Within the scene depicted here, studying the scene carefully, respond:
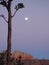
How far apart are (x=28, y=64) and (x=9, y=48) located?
386 inches

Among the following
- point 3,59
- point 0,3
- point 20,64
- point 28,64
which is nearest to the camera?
point 0,3

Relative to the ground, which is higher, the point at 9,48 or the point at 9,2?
the point at 9,2

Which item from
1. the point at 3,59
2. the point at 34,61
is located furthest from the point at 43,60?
the point at 3,59

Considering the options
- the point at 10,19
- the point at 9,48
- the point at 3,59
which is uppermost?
the point at 10,19

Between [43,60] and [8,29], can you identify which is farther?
[43,60]

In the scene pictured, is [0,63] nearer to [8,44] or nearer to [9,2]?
[8,44]

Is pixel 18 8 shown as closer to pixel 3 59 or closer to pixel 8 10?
pixel 8 10

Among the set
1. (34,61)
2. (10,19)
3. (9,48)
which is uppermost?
(10,19)

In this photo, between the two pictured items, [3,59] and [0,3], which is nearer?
[0,3]

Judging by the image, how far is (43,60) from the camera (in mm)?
30156

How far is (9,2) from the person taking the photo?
66.9ft

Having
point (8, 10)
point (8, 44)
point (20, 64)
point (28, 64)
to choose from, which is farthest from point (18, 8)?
point (28, 64)

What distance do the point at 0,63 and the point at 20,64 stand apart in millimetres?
1936

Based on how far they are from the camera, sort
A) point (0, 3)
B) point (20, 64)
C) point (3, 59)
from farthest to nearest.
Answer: point (3, 59) → point (20, 64) → point (0, 3)
